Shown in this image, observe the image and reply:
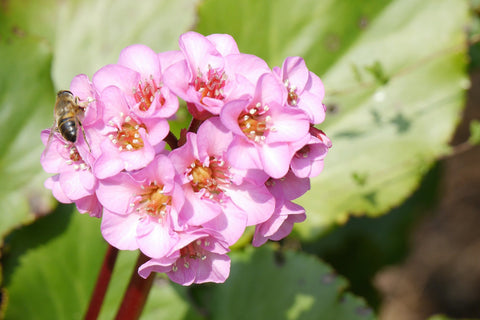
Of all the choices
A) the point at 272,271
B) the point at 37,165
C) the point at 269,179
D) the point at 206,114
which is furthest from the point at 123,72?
the point at 272,271

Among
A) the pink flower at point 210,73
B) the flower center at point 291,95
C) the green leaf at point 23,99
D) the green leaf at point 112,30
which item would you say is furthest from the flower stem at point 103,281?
the green leaf at point 112,30

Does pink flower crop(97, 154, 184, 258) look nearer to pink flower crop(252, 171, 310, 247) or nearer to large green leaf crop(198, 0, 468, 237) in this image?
pink flower crop(252, 171, 310, 247)

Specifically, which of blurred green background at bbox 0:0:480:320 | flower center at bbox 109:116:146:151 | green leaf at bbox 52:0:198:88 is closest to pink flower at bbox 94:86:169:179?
flower center at bbox 109:116:146:151

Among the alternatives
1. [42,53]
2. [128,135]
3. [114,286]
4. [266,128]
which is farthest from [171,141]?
[42,53]

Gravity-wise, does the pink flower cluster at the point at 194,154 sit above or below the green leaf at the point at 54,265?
above

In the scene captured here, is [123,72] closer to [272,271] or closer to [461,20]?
[272,271]

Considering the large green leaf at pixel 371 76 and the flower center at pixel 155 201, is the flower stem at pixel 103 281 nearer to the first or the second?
the flower center at pixel 155 201
